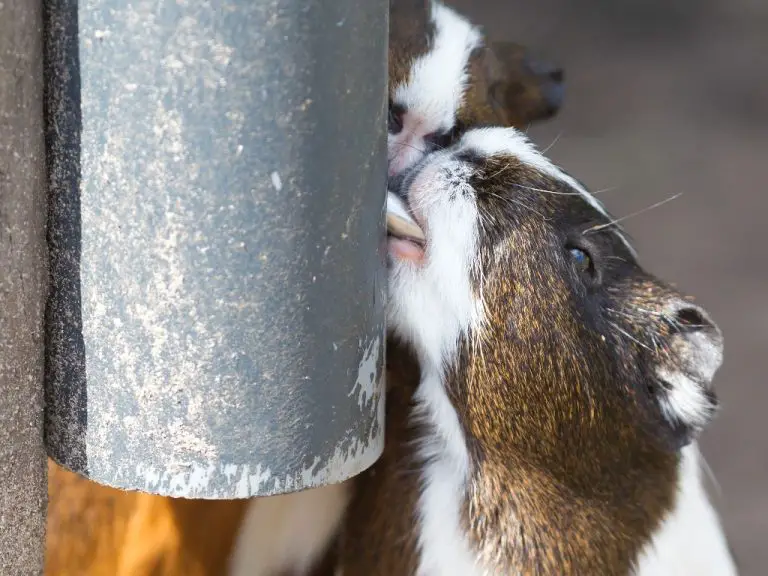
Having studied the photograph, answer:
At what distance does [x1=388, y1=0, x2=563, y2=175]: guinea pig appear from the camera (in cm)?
155

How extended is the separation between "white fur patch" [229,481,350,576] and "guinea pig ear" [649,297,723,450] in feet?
1.64

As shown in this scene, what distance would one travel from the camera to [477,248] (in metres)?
1.42

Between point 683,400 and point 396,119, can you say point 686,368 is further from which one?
point 396,119

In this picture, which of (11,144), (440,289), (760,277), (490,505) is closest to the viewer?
(11,144)

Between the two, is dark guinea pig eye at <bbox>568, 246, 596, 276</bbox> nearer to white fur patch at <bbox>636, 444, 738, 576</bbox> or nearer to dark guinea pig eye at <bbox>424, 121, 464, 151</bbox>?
dark guinea pig eye at <bbox>424, 121, 464, 151</bbox>

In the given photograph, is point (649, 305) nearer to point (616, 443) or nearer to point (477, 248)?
point (616, 443)

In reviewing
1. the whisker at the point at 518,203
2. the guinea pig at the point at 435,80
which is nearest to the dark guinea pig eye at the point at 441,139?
the guinea pig at the point at 435,80

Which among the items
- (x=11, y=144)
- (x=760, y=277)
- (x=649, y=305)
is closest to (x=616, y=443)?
(x=649, y=305)

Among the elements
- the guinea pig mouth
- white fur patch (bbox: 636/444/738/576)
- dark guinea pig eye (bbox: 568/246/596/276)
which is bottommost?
white fur patch (bbox: 636/444/738/576)

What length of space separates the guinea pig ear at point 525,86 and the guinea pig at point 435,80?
38mm

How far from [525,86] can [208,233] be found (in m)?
1.21

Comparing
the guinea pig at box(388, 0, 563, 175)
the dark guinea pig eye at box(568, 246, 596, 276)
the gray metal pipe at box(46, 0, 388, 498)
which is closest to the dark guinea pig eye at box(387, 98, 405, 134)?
the guinea pig at box(388, 0, 563, 175)

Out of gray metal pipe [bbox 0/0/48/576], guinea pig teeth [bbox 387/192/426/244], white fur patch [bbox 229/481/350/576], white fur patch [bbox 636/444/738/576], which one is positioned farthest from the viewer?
white fur patch [bbox 636/444/738/576]

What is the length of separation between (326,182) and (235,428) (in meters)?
0.26
